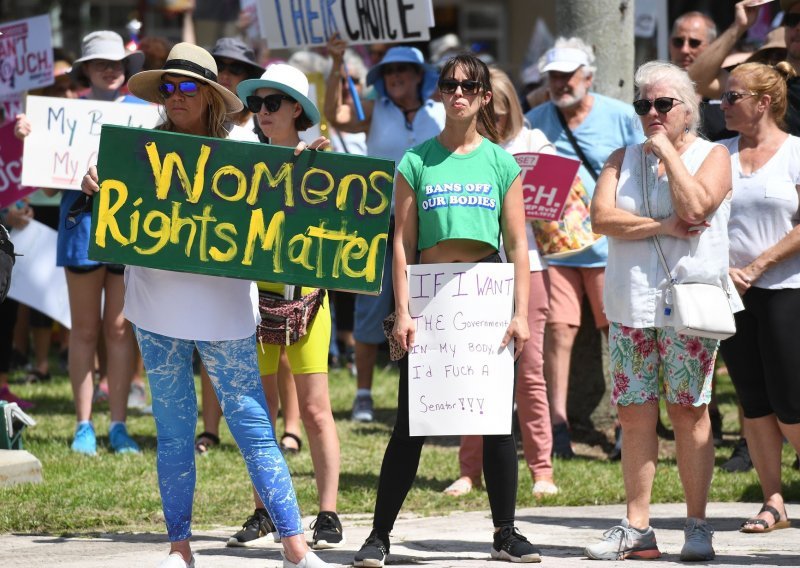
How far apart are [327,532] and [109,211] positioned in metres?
1.69

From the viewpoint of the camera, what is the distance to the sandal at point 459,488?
23.2ft

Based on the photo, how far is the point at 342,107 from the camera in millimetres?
8656

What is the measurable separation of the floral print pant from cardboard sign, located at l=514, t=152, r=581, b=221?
1.79m

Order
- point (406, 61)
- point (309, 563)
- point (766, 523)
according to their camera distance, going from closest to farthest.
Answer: point (309, 563), point (766, 523), point (406, 61)

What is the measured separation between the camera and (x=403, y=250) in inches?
220

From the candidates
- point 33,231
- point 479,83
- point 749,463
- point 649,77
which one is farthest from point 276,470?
point 33,231

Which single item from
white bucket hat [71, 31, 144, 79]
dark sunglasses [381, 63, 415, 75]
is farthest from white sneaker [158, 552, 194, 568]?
dark sunglasses [381, 63, 415, 75]

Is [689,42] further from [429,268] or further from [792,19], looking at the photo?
[429,268]

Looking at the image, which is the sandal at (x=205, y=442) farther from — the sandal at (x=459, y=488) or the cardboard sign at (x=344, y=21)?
the cardboard sign at (x=344, y=21)

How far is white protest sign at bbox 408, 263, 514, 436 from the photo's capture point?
5.52 metres

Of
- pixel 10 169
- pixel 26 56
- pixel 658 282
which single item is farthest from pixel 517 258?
pixel 26 56

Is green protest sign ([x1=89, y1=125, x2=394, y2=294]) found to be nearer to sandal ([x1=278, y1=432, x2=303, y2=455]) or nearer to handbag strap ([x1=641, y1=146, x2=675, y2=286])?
handbag strap ([x1=641, y1=146, x2=675, y2=286])

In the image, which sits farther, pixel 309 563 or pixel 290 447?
pixel 290 447

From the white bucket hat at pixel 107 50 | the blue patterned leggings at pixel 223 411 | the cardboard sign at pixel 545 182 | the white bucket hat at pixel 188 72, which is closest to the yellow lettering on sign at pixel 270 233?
the blue patterned leggings at pixel 223 411
